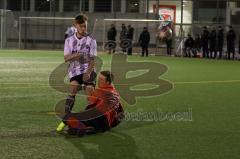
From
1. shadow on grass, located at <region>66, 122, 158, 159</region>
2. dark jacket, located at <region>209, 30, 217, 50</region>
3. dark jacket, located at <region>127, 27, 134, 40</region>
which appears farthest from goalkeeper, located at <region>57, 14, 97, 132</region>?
dark jacket, located at <region>127, 27, 134, 40</region>

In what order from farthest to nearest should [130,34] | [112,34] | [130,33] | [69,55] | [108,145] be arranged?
[112,34]
[130,34]
[130,33]
[69,55]
[108,145]

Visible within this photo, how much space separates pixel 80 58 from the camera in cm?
869

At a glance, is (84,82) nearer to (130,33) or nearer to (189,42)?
(189,42)

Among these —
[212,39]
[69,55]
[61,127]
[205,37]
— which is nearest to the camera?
[61,127]

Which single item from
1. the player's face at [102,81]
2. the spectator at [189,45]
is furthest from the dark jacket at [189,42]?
the player's face at [102,81]

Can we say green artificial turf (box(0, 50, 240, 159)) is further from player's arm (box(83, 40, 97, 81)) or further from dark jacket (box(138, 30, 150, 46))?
dark jacket (box(138, 30, 150, 46))

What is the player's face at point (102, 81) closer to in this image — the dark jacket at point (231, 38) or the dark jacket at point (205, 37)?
the dark jacket at point (231, 38)

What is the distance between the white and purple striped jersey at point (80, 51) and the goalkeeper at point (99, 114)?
43 centimetres

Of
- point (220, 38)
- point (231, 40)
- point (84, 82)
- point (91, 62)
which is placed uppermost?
point (220, 38)

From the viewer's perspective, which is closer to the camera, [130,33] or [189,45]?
[189,45]

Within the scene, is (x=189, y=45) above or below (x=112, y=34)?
below

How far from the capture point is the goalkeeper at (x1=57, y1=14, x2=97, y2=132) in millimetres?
8664

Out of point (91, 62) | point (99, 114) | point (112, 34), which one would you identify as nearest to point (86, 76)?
point (91, 62)

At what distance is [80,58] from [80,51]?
6.2 inches
